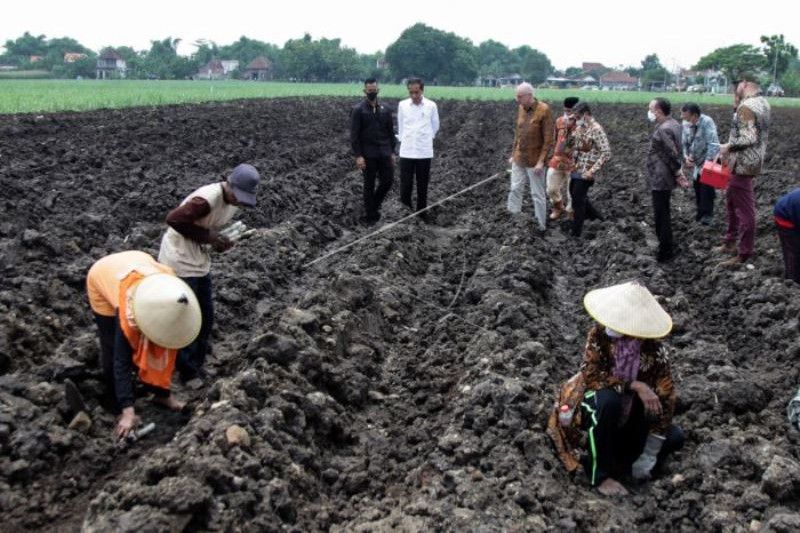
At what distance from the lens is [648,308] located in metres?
4.57

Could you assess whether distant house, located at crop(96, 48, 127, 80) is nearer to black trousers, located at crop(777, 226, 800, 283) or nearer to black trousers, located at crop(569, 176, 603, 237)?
black trousers, located at crop(569, 176, 603, 237)

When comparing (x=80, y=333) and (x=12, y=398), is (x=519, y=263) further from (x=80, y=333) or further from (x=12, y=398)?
(x=12, y=398)

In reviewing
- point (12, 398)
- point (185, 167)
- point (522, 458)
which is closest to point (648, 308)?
point (522, 458)

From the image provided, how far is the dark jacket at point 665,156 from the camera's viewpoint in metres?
9.14

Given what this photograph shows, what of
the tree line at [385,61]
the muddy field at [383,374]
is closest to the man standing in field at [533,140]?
the muddy field at [383,374]

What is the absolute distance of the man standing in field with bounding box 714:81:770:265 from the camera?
29.1 ft

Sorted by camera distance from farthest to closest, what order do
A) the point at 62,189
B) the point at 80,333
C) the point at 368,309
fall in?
the point at 62,189, the point at 368,309, the point at 80,333

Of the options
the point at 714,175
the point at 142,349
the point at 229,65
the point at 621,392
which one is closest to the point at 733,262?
the point at 714,175

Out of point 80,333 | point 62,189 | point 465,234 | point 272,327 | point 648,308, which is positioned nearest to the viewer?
point 648,308

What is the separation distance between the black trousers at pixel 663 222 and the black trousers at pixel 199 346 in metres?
5.36

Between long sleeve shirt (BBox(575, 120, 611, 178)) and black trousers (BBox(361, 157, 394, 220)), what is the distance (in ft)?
7.74

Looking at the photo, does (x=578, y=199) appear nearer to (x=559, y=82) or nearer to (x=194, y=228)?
(x=194, y=228)

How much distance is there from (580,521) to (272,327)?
295 cm

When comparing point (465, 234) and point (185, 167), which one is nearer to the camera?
point (465, 234)
